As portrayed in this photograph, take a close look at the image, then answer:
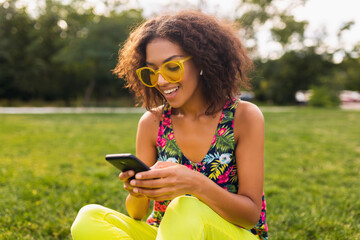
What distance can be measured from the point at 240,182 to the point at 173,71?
65 cm

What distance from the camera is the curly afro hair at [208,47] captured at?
69.8 inches

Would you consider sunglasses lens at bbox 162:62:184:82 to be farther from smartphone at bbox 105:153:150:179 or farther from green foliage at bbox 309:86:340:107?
green foliage at bbox 309:86:340:107

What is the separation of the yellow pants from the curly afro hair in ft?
1.99

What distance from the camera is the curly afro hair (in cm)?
177

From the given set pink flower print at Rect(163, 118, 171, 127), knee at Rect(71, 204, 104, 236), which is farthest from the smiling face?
knee at Rect(71, 204, 104, 236)

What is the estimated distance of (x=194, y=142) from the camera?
6.00 feet

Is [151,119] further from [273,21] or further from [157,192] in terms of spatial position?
[273,21]

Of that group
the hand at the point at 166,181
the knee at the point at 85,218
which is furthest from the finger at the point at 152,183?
the knee at the point at 85,218

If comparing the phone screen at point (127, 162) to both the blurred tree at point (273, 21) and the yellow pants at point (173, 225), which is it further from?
the blurred tree at point (273, 21)

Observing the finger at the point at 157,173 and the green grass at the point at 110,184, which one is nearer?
the finger at the point at 157,173

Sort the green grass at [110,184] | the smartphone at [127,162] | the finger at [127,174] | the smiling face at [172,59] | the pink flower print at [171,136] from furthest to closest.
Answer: the green grass at [110,184]
the pink flower print at [171,136]
the smiling face at [172,59]
the finger at [127,174]
the smartphone at [127,162]

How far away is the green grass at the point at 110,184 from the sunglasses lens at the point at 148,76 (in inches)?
58.9

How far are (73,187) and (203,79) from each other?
253 cm

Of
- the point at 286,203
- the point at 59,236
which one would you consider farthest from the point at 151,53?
the point at 286,203
